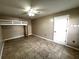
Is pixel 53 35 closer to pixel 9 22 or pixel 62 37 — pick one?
pixel 62 37

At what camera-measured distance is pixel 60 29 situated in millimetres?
3342

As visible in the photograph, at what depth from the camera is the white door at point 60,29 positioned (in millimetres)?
3090

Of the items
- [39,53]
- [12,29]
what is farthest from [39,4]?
[12,29]

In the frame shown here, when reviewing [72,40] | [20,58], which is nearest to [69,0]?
[72,40]

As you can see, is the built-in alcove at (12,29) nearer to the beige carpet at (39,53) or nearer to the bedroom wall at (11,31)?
the bedroom wall at (11,31)

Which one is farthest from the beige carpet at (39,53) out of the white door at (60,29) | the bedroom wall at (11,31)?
the bedroom wall at (11,31)

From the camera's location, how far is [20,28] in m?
5.35

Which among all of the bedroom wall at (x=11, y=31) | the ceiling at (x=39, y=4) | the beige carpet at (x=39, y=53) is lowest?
the beige carpet at (x=39, y=53)

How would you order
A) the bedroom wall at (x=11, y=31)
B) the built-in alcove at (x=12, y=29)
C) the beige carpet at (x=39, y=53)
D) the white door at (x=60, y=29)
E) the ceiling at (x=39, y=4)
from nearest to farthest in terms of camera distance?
the ceiling at (x=39, y=4)
the beige carpet at (x=39, y=53)
the white door at (x=60, y=29)
the built-in alcove at (x=12, y=29)
the bedroom wall at (x=11, y=31)

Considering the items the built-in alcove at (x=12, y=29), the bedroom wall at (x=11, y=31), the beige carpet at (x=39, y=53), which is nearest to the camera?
the beige carpet at (x=39, y=53)

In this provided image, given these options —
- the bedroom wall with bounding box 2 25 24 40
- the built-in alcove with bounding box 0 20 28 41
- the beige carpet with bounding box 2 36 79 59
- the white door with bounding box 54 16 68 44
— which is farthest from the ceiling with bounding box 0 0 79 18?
the bedroom wall with bounding box 2 25 24 40

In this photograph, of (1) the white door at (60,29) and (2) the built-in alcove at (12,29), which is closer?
(1) the white door at (60,29)

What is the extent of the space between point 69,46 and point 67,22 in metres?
1.51

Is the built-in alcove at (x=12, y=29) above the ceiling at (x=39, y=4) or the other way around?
the other way around
